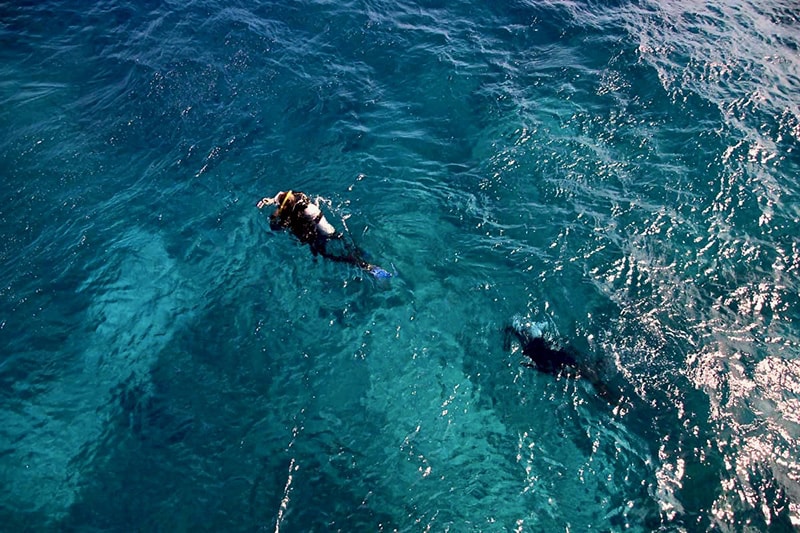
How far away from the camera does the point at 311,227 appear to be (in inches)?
451

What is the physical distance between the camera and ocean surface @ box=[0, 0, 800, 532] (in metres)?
9.65

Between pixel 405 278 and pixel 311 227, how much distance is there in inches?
115

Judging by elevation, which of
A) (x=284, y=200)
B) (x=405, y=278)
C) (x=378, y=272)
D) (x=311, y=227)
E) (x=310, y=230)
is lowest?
(x=405, y=278)

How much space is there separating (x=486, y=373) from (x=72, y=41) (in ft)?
72.6

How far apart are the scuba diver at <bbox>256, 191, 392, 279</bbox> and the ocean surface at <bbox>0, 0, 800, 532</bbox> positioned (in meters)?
0.38

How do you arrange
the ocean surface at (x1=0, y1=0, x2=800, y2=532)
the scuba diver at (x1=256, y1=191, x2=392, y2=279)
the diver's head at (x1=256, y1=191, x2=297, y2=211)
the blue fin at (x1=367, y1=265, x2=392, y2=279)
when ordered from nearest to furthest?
the ocean surface at (x1=0, y1=0, x2=800, y2=532) → the diver's head at (x1=256, y1=191, x2=297, y2=211) → the scuba diver at (x1=256, y1=191, x2=392, y2=279) → the blue fin at (x1=367, y1=265, x2=392, y2=279)

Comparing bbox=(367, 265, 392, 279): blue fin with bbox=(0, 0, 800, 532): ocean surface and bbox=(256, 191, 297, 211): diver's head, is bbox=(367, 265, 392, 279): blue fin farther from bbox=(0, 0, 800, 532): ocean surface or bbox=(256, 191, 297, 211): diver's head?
bbox=(256, 191, 297, 211): diver's head

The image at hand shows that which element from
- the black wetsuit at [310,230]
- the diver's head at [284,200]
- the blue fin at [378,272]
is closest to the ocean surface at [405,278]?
the blue fin at [378,272]

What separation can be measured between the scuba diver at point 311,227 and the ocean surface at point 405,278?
380 mm

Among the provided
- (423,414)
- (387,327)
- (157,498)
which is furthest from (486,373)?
(157,498)

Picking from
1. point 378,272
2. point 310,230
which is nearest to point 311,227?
point 310,230

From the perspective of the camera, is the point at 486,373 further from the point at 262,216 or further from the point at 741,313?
the point at 262,216

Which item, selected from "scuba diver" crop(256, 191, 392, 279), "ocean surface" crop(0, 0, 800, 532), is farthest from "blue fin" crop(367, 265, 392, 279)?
"ocean surface" crop(0, 0, 800, 532)

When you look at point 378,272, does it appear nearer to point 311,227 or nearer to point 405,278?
point 405,278
